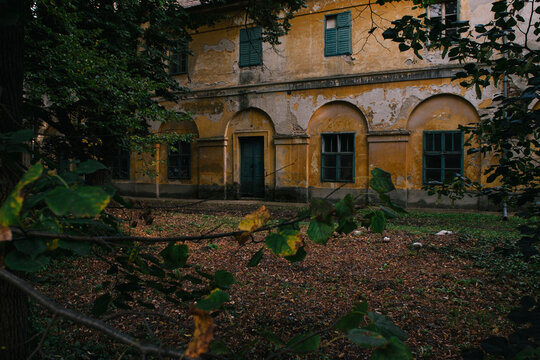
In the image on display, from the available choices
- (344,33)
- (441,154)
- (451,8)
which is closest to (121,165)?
(344,33)

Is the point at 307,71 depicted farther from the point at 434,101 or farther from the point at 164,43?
the point at 164,43

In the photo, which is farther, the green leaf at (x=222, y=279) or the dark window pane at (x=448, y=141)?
the dark window pane at (x=448, y=141)

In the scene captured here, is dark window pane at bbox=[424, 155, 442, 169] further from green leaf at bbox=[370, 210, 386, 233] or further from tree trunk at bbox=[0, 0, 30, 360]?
tree trunk at bbox=[0, 0, 30, 360]

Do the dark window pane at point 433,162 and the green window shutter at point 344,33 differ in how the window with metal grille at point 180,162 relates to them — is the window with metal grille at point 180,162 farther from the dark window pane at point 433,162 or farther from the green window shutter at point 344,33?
the dark window pane at point 433,162

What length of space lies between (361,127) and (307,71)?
2.65 meters

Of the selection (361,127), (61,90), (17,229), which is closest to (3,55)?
(17,229)

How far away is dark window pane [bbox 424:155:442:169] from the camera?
389 inches

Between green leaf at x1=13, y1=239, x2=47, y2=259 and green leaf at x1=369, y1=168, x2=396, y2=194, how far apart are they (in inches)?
28.8

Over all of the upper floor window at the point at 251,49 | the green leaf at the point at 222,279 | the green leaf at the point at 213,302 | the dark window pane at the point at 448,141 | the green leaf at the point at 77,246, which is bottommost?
the green leaf at the point at 222,279

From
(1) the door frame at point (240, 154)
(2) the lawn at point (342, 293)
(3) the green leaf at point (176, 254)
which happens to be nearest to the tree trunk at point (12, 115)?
(2) the lawn at point (342, 293)

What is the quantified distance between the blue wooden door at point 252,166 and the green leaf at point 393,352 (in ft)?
37.2

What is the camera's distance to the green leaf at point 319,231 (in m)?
0.79

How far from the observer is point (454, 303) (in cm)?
318

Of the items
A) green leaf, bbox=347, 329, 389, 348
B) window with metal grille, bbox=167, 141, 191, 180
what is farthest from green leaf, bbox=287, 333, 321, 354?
window with metal grille, bbox=167, 141, 191, 180
